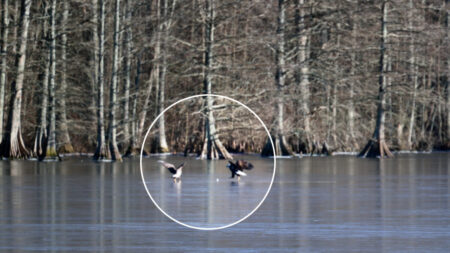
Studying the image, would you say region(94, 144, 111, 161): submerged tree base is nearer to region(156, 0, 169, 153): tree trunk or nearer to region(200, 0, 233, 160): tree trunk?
region(200, 0, 233, 160): tree trunk

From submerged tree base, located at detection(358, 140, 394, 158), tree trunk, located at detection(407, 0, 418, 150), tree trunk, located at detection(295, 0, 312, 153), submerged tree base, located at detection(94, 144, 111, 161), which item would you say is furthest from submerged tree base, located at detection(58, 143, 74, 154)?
tree trunk, located at detection(407, 0, 418, 150)

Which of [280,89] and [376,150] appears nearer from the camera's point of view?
[376,150]

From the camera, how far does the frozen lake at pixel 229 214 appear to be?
495 inches

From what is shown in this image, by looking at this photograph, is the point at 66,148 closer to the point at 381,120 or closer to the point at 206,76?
the point at 206,76

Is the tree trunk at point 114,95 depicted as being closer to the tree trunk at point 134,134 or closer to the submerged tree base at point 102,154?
the submerged tree base at point 102,154

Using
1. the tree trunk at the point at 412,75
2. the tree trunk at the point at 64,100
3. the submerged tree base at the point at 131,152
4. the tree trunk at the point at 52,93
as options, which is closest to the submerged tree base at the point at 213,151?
the submerged tree base at the point at 131,152

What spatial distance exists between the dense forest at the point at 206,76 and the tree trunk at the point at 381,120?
5 cm

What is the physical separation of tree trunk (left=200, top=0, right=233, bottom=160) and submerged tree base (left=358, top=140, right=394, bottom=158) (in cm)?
610

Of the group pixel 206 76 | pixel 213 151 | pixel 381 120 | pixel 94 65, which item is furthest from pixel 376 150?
pixel 94 65

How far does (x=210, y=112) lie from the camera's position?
132ft

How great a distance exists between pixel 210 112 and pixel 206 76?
383cm

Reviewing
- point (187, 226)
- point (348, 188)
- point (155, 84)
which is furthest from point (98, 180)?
point (155, 84)

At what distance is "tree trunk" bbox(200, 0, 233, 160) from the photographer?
40.8m

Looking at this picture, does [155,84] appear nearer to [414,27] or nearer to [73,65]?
[73,65]
